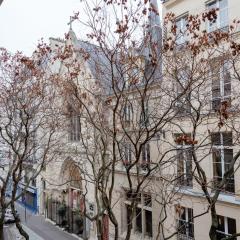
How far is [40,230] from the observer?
26547 millimetres

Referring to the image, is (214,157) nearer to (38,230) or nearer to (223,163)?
(223,163)

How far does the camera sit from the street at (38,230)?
81.1 ft

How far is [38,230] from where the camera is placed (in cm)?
2653

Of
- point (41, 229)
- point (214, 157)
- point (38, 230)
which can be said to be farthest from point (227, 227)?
point (41, 229)

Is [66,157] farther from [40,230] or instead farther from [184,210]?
[184,210]

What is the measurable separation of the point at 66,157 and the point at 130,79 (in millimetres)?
18702

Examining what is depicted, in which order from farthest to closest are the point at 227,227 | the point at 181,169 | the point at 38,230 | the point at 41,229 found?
the point at 41,229
the point at 38,230
the point at 181,169
the point at 227,227

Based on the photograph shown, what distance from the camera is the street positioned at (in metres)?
24.7

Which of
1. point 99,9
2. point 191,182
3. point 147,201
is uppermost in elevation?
point 99,9

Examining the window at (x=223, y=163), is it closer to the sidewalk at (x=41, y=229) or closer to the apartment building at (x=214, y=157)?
the apartment building at (x=214, y=157)

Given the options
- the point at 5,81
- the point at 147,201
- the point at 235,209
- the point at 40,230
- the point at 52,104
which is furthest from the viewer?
the point at 40,230

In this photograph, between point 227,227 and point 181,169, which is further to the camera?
point 181,169

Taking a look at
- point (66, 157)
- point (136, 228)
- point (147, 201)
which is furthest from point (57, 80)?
point (66, 157)

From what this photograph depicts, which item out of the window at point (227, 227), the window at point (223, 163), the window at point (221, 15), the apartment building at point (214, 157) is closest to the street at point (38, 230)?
the apartment building at point (214, 157)
